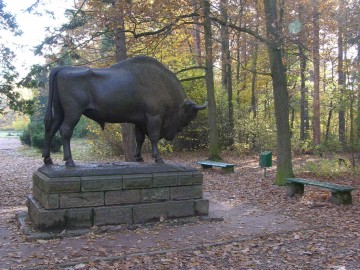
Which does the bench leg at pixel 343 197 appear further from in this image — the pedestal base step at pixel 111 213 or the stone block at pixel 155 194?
the stone block at pixel 155 194

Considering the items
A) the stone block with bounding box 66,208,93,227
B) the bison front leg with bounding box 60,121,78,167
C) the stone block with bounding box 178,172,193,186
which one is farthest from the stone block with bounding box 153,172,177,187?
the bison front leg with bounding box 60,121,78,167

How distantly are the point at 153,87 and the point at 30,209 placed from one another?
10.8ft

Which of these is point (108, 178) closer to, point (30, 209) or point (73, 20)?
point (30, 209)

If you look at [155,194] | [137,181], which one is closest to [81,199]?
[137,181]

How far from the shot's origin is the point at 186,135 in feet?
73.6

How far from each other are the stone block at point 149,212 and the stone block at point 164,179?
0.36m

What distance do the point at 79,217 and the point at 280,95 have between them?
7236 mm

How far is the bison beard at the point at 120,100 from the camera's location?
7152 millimetres

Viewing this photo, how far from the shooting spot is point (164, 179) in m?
7.38

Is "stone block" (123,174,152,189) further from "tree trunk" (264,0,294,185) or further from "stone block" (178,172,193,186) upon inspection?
"tree trunk" (264,0,294,185)

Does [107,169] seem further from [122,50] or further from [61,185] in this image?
[122,50]

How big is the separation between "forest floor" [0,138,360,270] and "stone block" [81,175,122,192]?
0.69m

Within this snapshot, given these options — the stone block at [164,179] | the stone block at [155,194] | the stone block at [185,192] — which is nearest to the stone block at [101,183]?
the stone block at [155,194]

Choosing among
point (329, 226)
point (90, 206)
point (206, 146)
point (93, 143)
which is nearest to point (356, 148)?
point (329, 226)
